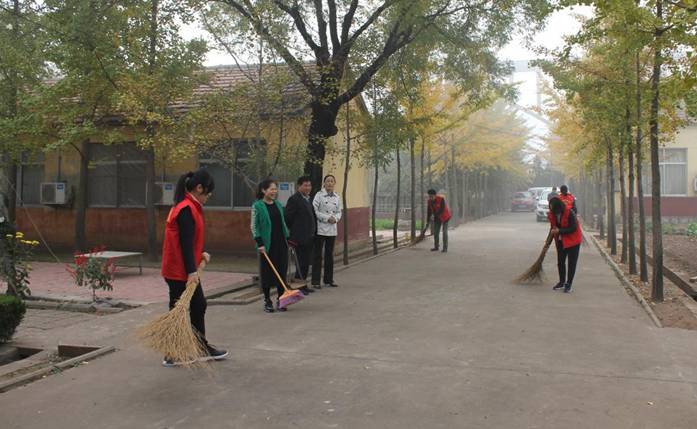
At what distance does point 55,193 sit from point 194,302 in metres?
12.2

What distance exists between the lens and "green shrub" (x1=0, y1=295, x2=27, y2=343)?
5.97 metres

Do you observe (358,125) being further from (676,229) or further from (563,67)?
(676,229)

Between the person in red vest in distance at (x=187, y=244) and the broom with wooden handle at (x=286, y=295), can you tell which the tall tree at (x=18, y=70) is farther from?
the person in red vest in distance at (x=187, y=244)

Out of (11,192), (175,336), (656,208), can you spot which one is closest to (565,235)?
(656,208)

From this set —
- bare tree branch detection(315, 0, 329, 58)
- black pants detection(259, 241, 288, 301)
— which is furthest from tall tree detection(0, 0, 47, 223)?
black pants detection(259, 241, 288, 301)

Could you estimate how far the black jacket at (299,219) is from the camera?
8906mm

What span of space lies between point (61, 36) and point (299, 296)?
7519mm

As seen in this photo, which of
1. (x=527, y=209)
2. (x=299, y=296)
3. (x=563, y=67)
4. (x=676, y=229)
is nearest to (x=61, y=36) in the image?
(x=299, y=296)

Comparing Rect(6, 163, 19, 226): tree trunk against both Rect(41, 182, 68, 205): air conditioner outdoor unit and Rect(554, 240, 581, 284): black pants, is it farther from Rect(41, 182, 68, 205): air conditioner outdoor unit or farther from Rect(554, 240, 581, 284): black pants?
Rect(554, 240, 581, 284): black pants

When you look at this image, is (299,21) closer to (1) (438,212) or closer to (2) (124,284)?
(2) (124,284)

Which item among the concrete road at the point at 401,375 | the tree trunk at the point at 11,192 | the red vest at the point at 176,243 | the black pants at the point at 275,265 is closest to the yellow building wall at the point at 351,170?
the black pants at the point at 275,265

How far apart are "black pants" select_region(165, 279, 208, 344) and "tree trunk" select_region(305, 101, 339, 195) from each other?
5929mm

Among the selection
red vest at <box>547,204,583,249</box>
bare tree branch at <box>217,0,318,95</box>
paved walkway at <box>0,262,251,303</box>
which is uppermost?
bare tree branch at <box>217,0,318,95</box>

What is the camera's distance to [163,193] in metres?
15.0
